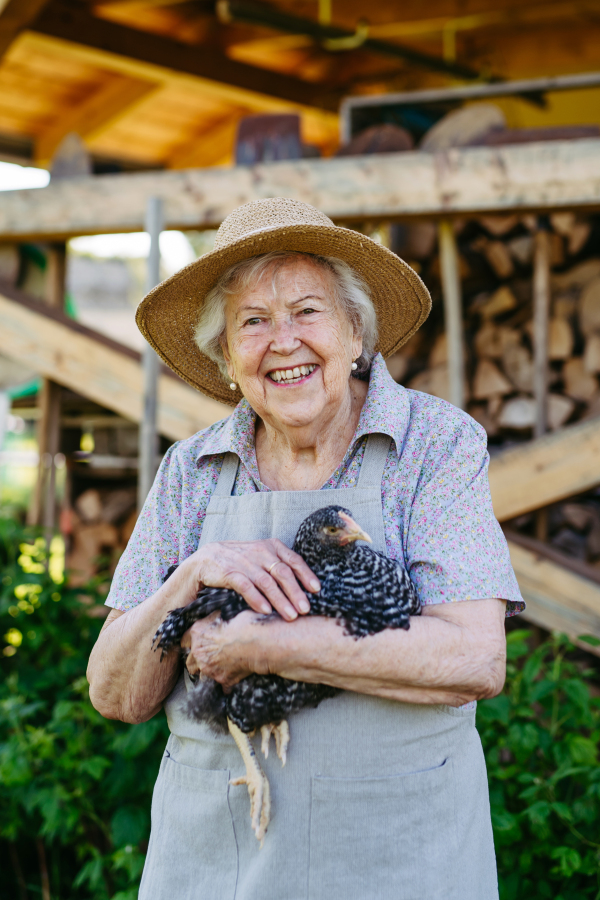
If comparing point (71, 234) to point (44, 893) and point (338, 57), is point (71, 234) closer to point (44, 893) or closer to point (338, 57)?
point (44, 893)

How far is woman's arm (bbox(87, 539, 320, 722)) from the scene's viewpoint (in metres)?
1.44

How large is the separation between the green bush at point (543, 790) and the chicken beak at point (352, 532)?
46.6 inches

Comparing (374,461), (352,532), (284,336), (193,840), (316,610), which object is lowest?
(193,840)

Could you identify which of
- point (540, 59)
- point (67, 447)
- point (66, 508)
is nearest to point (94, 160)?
point (67, 447)

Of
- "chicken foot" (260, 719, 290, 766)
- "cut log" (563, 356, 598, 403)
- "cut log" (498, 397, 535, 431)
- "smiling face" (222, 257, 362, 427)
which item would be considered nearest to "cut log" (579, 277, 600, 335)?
"cut log" (563, 356, 598, 403)

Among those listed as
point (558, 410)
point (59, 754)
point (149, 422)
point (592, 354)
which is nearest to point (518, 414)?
point (558, 410)

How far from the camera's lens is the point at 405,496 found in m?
1.63

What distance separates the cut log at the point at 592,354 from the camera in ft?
12.4

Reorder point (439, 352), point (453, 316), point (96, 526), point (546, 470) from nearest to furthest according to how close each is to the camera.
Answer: point (546, 470), point (453, 316), point (439, 352), point (96, 526)

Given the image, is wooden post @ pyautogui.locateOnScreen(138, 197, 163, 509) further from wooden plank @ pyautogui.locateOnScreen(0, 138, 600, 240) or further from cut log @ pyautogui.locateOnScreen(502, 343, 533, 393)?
cut log @ pyautogui.locateOnScreen(502, 343, 533, 393)

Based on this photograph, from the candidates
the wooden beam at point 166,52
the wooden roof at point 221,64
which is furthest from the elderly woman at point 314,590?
the wooden beam at point 166,52

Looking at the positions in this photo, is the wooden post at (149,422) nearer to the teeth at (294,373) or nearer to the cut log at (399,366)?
the cut log at (399,366)

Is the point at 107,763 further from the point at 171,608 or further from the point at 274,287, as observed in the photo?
the point at 274,287

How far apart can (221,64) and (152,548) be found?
18.7ft
